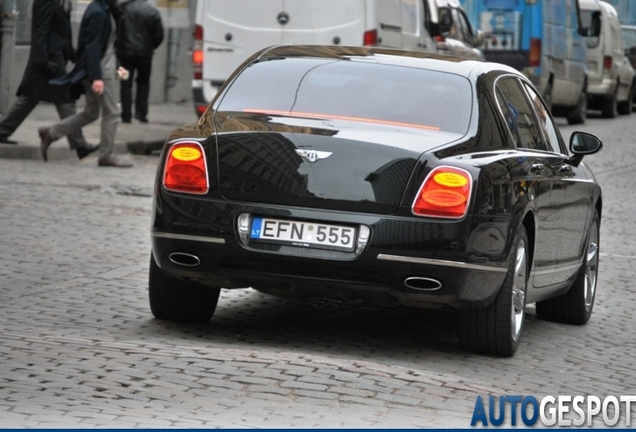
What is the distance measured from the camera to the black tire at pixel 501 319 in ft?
23.4

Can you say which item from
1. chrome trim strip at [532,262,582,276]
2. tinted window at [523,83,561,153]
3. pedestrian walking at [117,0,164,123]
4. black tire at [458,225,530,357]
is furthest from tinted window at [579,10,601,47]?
black tire at [458,225,530,357]

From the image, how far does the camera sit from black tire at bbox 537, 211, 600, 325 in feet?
29.1

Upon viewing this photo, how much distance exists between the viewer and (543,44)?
27.0 metres

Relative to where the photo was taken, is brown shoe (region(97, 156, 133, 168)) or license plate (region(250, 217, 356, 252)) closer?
license plate (region(250, 217, 356, 252))

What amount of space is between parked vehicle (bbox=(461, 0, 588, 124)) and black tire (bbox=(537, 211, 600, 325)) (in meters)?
17.7

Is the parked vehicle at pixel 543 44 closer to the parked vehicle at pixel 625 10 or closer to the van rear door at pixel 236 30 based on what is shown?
the van rear door at pixel 236 30

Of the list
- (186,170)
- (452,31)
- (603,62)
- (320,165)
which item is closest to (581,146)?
(320,165)

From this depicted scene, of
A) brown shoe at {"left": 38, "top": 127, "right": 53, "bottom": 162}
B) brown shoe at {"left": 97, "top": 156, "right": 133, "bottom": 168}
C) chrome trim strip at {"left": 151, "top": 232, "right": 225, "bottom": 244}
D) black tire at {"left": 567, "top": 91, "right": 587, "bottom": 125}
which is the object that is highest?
chrome trim strip at {"left": 151, "top": 232, "right": 225, "bottom": 244}

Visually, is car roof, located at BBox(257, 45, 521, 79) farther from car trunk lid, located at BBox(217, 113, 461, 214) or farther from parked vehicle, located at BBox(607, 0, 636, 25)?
parked vehicle, located at BBox(607, 0, 636, 25)

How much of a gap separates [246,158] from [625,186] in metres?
11.8

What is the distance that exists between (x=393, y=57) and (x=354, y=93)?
51 cm

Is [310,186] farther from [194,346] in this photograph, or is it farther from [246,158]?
[194,346]

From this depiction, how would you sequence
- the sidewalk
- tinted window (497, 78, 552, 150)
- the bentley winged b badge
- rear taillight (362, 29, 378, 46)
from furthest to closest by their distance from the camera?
rear taillight (362, 29, 378, 46)
the sidewalk
tinted window (497, 78, 552, 150)
the bentley winged b badge

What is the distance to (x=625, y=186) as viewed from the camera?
18016 millimetres
